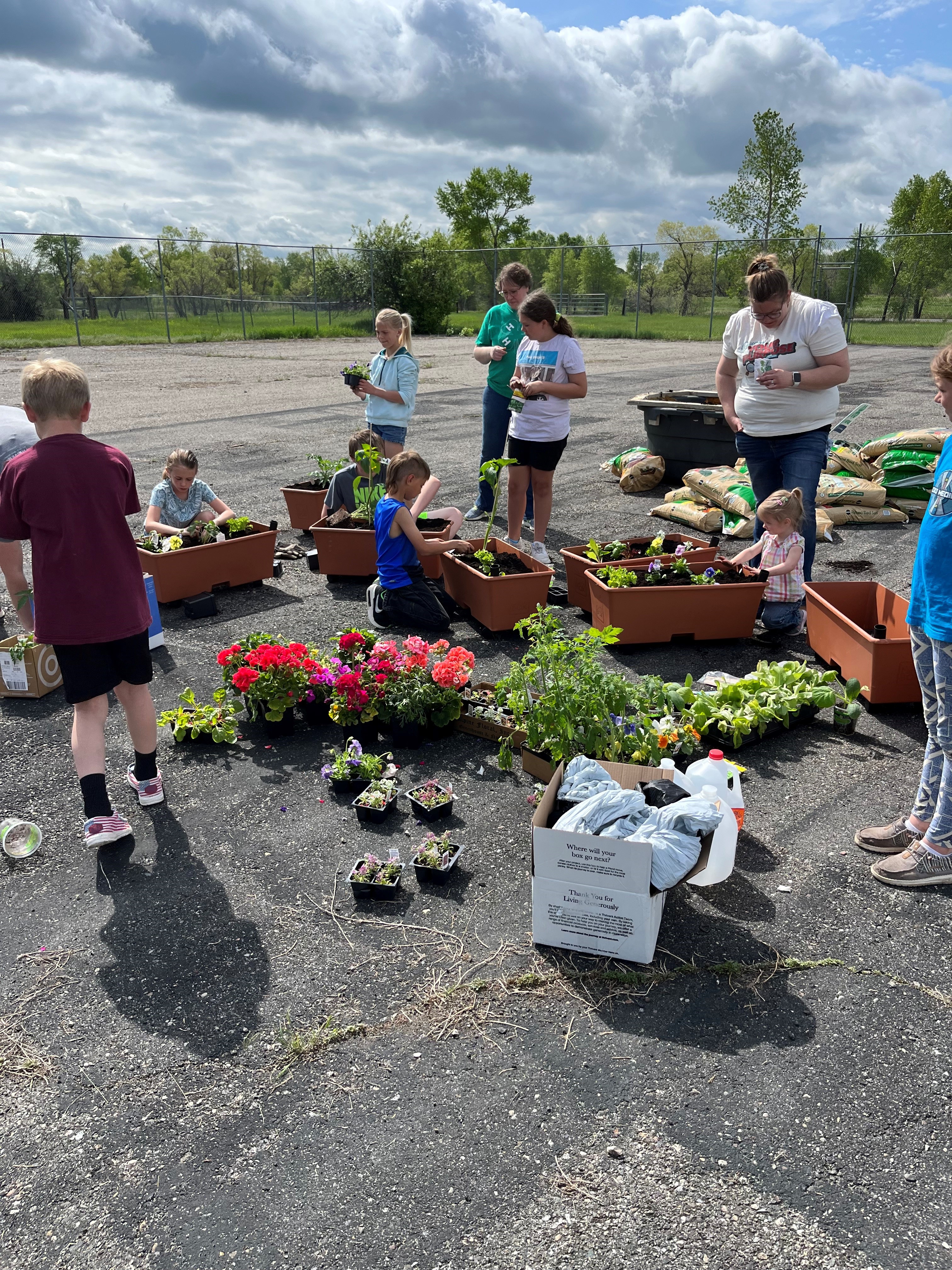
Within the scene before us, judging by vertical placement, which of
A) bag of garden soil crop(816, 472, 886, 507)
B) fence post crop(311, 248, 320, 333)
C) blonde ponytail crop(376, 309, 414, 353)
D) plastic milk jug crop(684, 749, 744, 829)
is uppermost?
fence post crop(311, 248, 320, 333)

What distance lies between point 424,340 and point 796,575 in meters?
27.5

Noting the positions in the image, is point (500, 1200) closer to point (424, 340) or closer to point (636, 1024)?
point (636, 1024)

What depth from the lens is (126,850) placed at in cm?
329

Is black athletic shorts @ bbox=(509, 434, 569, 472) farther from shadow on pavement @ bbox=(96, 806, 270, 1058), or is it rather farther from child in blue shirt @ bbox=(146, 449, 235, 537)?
shadow on pavement @ bbox=(96, 806, 270, 1058)

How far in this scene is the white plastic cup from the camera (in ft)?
10.7

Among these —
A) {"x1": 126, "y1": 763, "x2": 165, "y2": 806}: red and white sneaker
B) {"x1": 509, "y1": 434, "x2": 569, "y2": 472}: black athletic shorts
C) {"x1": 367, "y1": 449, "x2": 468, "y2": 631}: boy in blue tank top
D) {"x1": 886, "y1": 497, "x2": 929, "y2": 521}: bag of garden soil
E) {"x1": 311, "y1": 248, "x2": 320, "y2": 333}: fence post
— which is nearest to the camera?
{"x1": 126, "y1": 763, "x2": 165, "y2": 806}: red and white sneaker

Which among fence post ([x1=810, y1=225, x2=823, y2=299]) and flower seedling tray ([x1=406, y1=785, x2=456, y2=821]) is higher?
fence post ([x1=810, y1=225, x2=823, y2=299])

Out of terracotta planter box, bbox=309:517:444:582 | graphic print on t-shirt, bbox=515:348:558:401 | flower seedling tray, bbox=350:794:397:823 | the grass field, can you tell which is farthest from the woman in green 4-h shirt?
the grass field

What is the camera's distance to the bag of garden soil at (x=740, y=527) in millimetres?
7066

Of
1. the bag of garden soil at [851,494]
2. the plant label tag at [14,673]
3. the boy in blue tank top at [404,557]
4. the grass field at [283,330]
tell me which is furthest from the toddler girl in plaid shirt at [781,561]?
the grass field at [283,330]

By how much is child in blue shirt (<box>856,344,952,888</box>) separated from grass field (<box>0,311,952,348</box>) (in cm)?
2496

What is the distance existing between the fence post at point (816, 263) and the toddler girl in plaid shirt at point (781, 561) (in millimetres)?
24508

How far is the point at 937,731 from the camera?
291cm

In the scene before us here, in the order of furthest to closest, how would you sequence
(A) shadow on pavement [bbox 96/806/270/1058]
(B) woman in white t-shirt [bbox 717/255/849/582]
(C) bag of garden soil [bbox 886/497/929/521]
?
(C) bag of garden soil [bbox 886/497/929/521] < (B) woman in white t-shirt [bbox 717/255/849/582] < (A) shadow on pavement [bbox 96/806/270/1058]
